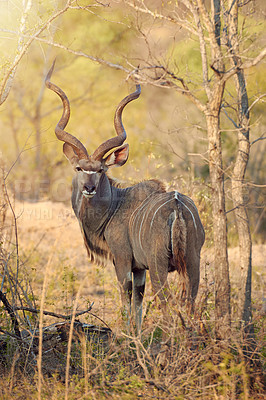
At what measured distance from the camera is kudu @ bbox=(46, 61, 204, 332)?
11.9 ft

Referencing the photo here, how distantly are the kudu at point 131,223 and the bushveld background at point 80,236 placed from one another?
0.82 ft

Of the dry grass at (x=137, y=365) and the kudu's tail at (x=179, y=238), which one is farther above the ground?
the kudu's tail at (x=179, y=238)

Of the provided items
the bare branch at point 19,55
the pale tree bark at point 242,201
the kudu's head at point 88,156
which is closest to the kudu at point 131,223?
the kudu's head at point 88,156

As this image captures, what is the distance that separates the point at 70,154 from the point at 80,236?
4.69 metres

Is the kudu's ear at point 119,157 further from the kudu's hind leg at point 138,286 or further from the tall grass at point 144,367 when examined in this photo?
the tall grass at point 144,367

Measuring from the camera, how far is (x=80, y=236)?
9164mm

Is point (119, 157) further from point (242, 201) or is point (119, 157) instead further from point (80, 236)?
point (80, 236)

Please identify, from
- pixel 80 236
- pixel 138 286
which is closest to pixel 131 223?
pixel 138 286

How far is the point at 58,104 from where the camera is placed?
1326 centimetres

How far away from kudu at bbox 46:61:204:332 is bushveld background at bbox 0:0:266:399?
0.25 m

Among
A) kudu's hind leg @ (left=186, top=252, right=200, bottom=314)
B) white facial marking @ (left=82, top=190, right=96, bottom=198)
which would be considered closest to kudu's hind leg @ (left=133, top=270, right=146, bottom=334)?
white facial marking @ (left=82, top=190, right=96, bottom=198)

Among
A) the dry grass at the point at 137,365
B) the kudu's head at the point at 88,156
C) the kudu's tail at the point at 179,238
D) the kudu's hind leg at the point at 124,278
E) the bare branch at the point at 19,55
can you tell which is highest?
the bare branch at the point at 19,55

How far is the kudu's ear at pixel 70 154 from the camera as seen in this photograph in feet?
14.8

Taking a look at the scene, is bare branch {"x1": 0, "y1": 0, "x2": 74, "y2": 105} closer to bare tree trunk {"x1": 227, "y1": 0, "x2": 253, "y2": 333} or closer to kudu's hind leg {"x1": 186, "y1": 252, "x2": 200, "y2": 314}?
bare tree trunk {"x1": 227, "y1": 0, "x2": 253, "y2": 333}
